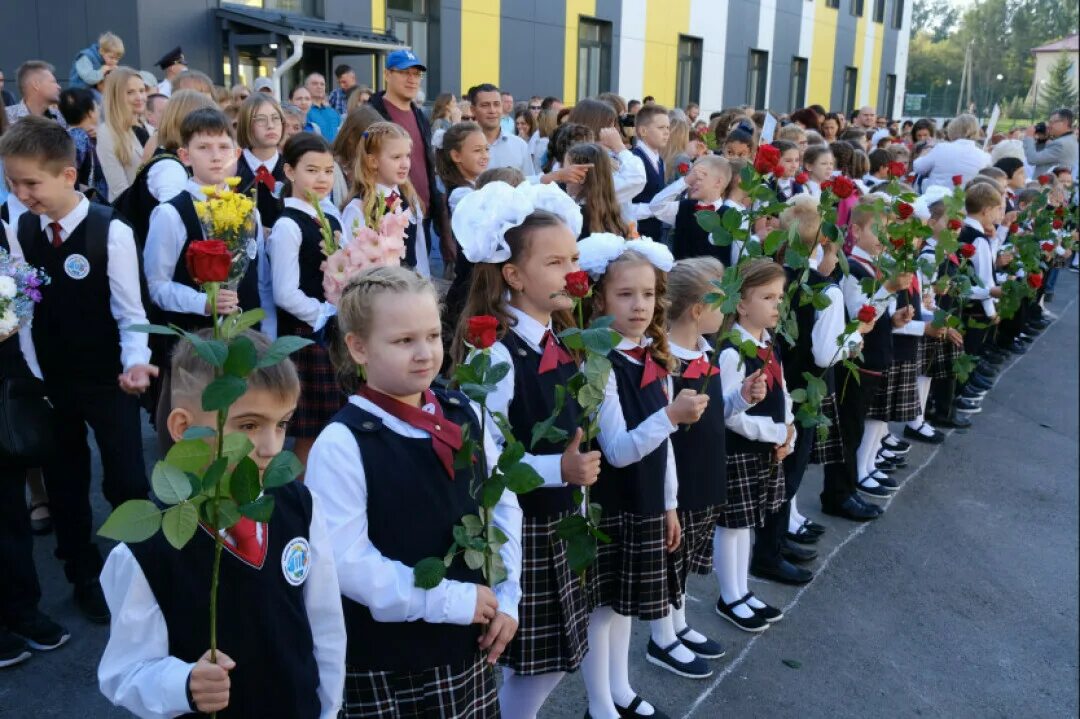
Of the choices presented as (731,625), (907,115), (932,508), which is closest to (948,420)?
A: (932,508)

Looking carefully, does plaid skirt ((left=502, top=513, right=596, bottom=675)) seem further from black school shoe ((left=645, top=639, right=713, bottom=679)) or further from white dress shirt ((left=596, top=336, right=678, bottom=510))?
black school shoe ((left=645, top=639, right=713, bottom=679))

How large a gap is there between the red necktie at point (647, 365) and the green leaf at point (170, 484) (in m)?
1.79

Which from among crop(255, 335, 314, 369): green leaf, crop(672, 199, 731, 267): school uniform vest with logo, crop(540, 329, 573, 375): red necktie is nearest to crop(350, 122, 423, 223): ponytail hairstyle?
crop(540, 329, 573, 375): red necktie

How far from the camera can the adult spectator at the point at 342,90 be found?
10.4 m

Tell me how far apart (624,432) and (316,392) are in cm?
166

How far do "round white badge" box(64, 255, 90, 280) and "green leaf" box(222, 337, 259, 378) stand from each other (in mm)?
2343

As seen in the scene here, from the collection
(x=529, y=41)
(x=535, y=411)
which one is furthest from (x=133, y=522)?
(x=529, y=41)

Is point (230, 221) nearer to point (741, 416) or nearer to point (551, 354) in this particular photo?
point (551, 354)

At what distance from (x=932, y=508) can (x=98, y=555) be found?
442cm

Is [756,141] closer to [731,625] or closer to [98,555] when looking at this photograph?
[731,625]

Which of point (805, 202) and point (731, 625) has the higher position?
point (805, 202)

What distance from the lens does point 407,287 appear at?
218 cm

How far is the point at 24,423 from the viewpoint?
3.20 metres

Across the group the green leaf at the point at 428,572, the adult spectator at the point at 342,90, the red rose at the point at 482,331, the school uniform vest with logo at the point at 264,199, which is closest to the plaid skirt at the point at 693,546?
the green leaf at the point at 428,572
